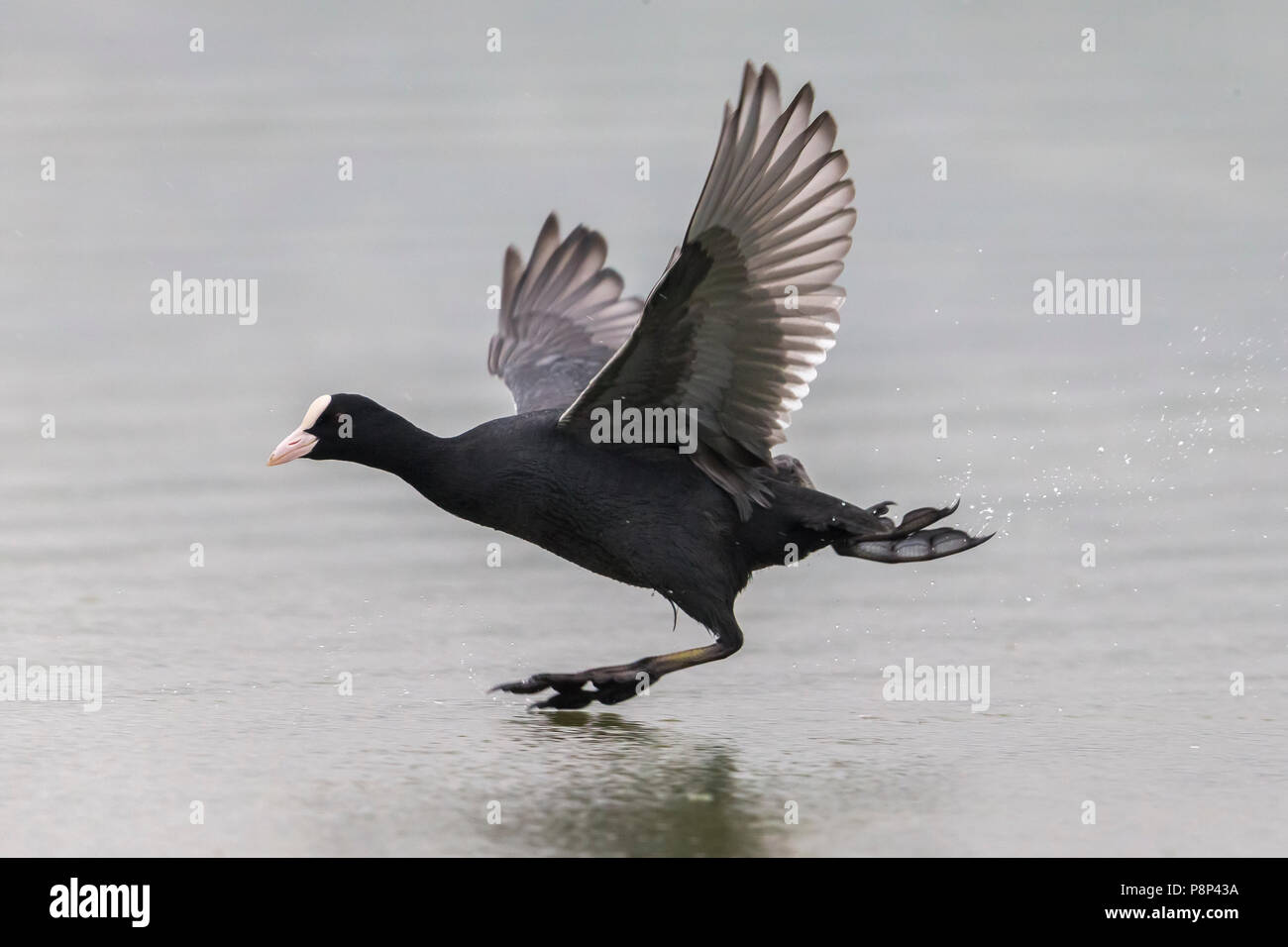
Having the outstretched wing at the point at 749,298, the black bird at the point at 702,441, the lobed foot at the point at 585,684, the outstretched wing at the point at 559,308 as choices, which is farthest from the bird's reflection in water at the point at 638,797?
the outstretched wing at the point at 559,308

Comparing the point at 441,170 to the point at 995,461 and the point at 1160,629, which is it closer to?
the point at 995,461

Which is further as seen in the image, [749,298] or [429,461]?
[429,461]

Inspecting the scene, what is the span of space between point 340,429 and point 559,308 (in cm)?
217

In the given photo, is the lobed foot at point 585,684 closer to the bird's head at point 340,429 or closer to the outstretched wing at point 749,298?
the outstretched wing at point 749,298

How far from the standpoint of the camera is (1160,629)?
24.5ft

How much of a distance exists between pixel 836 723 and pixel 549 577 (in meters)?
2.11

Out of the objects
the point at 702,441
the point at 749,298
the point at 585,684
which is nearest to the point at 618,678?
the point at 585,684

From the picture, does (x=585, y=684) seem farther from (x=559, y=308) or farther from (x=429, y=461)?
(x=559, y=308)

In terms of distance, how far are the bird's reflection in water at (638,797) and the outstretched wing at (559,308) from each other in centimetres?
249

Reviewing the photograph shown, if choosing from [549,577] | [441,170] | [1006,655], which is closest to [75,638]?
[549,577]

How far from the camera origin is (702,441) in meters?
7.07

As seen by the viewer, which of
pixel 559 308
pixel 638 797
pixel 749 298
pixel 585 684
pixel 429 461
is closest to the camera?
pixel 638 797

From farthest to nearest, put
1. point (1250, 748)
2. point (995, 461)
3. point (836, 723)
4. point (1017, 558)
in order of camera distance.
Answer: point (995, 461) < point (1017, 558) < point (836, 723) < point (1250, 748)

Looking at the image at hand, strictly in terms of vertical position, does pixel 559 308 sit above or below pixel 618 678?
above
